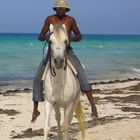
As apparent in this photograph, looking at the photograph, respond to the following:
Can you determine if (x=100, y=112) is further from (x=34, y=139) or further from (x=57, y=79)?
(x=57, y=79)

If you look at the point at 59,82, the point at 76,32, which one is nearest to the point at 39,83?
the point at 59,82

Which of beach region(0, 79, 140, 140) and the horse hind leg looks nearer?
the horse hind leg

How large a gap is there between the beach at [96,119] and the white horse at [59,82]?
6.65 feet

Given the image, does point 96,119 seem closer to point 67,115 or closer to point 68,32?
point 67,115

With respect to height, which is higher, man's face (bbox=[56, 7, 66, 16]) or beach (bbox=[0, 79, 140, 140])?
man's face (bbox=[56, 7, 66, 16])

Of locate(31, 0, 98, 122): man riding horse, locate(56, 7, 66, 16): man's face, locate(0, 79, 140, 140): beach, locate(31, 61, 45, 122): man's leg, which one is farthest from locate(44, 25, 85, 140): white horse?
locate(0, 79, 140, 140): beach

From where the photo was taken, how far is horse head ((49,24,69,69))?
7141 millimetres

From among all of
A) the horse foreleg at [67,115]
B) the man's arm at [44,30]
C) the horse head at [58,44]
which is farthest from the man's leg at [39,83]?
the horse head at [58,44]

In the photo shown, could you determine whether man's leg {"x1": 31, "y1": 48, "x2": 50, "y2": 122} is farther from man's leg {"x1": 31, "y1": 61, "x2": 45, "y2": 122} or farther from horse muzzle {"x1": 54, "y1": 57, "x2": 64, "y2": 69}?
horse muzzle {"x1": 54, "y1": 57, "x2": 64, "y2": 69}

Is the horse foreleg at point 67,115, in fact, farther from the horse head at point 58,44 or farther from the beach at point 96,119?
the beach at point 96,119

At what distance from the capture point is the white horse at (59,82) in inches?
287

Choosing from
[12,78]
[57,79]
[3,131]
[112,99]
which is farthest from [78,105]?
[12,78]

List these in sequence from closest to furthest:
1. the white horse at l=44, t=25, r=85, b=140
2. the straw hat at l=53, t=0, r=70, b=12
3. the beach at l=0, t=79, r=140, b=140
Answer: the white horse at l=44, t=25, r=85, b=140 → the straw hat at l=53, t=0, r=70, b=12 → the beach at l=0, t=79, r=140, b=140

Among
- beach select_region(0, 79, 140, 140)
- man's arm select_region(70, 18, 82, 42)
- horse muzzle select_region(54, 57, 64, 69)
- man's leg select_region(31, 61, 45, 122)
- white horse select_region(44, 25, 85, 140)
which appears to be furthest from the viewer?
beach select_region(0, 79, 140, 140)
